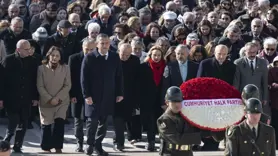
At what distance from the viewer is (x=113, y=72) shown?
42.9 ft

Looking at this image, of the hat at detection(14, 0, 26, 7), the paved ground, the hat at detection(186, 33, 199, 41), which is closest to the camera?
the paved ground

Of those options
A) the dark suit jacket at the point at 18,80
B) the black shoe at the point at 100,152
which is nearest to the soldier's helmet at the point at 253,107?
the black shoe at the point at 100,152

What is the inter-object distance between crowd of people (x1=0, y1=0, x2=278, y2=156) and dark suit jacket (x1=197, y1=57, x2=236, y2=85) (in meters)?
0.02

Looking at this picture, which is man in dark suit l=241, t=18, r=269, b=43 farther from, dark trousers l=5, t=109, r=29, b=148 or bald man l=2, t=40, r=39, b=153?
dark trousers l=5, t=109, r=29, b=148

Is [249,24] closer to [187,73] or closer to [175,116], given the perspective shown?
[187,73]

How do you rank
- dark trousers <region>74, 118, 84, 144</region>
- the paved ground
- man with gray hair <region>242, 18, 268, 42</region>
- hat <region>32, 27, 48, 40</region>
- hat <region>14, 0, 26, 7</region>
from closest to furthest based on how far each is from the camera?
the paved ground → dark trousers <region>74, 118, 84, 144</region> → hat <region>32, 27, 48, 40</region> → man with gray hair <region>242, 18, 268, 42</region> → hat <region>14, 0, 26, 7</region>

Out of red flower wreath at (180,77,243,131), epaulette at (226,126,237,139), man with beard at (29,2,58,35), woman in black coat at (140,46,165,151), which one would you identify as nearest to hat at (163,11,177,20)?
man with beard at (29,2,58,35)

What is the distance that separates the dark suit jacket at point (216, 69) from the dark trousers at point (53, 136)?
7.84 feet

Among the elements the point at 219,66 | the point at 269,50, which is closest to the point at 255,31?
the point at 269,50

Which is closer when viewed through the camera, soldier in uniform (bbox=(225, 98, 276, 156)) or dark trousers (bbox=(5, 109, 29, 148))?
soldier in uniform (bbox=(225, 98, 276, 156))

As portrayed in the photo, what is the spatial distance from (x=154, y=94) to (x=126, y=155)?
47.8 inches

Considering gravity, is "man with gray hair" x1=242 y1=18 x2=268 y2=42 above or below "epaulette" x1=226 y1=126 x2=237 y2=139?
above

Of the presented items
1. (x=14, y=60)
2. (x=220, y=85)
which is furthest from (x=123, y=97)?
(x=220, y=85)

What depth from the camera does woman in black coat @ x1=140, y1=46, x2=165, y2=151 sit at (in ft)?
45.5
